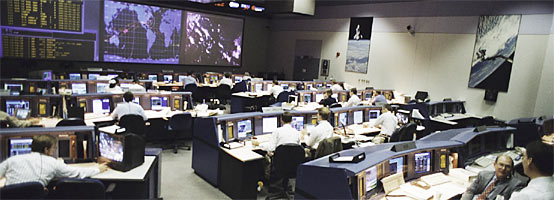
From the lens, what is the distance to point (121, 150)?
10.7ft

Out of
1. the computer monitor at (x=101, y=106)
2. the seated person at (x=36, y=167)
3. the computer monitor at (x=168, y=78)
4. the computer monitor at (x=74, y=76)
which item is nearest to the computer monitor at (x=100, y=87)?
the computer monitor at (x=101, y=106)

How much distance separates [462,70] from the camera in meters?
8.73

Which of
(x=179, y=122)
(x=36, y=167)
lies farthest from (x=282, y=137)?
(x=36, y=167)

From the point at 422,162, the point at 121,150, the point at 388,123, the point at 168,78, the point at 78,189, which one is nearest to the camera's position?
the point at 78,189

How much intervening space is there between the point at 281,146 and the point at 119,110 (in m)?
2.97

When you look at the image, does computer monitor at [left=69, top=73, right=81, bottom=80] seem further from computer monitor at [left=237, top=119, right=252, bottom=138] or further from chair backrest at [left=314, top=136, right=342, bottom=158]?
chair backrest at [left=314, top=136, right=342, bottom=158]

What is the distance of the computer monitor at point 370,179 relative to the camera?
2.84 m

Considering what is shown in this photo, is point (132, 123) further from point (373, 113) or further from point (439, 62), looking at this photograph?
point (439, 62)

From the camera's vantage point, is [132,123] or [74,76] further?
[74,76]

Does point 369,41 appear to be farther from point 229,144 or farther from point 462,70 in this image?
point 229,144

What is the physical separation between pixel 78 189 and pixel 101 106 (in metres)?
3.50

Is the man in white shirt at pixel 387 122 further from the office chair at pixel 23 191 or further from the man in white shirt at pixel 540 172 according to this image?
the office chair at pixel 23 191

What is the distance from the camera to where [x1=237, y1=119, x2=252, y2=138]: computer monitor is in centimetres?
482

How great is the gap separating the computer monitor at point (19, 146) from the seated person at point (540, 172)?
4118mm
